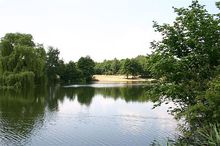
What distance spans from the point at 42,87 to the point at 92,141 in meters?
52.6

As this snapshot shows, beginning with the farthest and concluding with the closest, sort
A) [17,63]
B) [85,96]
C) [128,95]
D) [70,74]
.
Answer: [70,74]
[17,63]
[128,95]
[85,96]

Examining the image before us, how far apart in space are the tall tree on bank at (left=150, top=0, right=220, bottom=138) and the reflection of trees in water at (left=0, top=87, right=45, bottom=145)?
456 inches

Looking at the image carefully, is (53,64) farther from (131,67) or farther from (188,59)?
(188,59)

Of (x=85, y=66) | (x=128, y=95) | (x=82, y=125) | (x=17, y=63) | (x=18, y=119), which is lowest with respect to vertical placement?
(x=82, y=125)

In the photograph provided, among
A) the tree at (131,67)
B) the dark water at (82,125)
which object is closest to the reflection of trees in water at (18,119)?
the dark water at (82,125)

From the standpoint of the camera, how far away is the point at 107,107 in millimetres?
44781

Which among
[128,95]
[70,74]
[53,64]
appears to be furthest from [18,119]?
[70,74]

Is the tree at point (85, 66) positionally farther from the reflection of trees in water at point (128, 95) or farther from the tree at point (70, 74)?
the reflection of trees in water at point (128, 95)

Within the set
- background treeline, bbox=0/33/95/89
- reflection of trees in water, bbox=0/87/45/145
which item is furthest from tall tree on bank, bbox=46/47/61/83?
reflection of trees in water, bbox=0/87/45/145

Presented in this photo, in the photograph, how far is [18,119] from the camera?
109 feet

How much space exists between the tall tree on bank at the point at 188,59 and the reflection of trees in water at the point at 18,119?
11.6 meters

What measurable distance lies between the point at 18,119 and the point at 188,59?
67.5 ft


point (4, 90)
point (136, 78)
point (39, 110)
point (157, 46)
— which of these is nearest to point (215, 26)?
point (157, 46)

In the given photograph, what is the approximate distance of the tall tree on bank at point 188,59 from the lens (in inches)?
620
